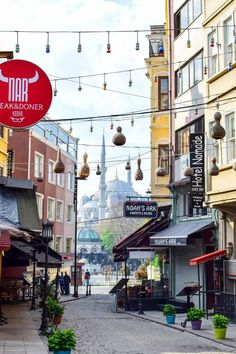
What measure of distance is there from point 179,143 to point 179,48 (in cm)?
500

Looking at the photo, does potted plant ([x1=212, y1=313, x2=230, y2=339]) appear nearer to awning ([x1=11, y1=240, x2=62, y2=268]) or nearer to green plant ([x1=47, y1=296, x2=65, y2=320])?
green plant ([x1=47, y1=296, x2=65, y2=320])

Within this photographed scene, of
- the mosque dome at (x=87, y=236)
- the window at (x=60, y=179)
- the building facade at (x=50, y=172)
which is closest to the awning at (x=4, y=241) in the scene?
the building facade at (x=50, y=172)

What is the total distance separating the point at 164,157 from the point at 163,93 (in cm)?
388

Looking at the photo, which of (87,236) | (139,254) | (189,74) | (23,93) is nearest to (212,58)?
(189,74)

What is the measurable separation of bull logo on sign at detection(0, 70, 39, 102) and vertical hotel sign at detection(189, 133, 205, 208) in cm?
1265

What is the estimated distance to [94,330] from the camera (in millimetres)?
21656

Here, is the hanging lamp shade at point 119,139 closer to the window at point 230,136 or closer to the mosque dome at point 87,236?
the window at point 230,136

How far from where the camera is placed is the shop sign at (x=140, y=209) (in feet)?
102

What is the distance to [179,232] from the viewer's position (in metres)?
28.8

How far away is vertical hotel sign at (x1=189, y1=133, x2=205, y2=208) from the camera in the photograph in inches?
1009

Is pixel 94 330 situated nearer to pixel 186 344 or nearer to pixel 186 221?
pixel 186 344

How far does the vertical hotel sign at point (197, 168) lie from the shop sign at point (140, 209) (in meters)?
5.62

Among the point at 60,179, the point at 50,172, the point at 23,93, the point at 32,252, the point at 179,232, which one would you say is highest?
the point at 50,172

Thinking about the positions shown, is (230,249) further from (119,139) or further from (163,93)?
(163,93)
